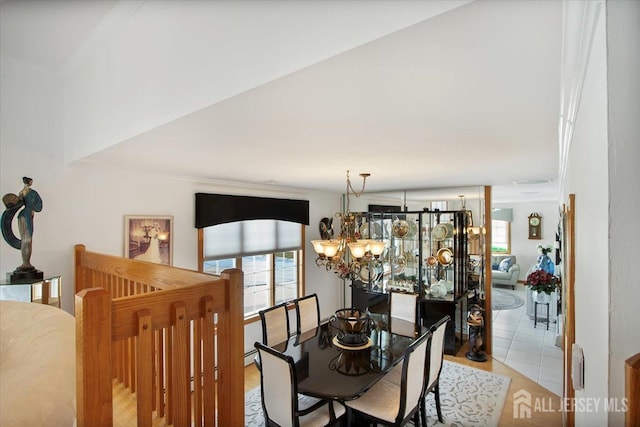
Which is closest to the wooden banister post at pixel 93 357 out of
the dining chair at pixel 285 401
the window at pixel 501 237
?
the dining chair at pixel 285 401

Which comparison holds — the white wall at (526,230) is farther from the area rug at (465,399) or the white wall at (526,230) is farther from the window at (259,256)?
the window at (259,256)

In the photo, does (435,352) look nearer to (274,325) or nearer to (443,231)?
(274,325)

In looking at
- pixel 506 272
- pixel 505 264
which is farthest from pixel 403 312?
pixel 505 264

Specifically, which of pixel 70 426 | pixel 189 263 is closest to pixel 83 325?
pixel 70 426

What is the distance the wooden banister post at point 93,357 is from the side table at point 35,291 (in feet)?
5.17

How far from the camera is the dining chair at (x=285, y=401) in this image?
2.18 meters

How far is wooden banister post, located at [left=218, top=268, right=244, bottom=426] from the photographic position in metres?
1.50

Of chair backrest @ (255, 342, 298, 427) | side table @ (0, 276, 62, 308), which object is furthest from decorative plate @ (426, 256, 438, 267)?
side table @ (0, 276, 62, 308)

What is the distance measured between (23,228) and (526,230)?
10887 millimetres

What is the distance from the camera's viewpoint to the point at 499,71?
105cm

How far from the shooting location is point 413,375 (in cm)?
242

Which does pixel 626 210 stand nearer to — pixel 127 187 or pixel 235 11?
pixel 235 11

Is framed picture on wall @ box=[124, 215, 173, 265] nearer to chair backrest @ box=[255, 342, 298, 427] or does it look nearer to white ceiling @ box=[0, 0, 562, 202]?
white ceiling @ box=[0, 0, 562, 202]

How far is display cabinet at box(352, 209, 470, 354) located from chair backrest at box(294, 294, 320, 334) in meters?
1.03
